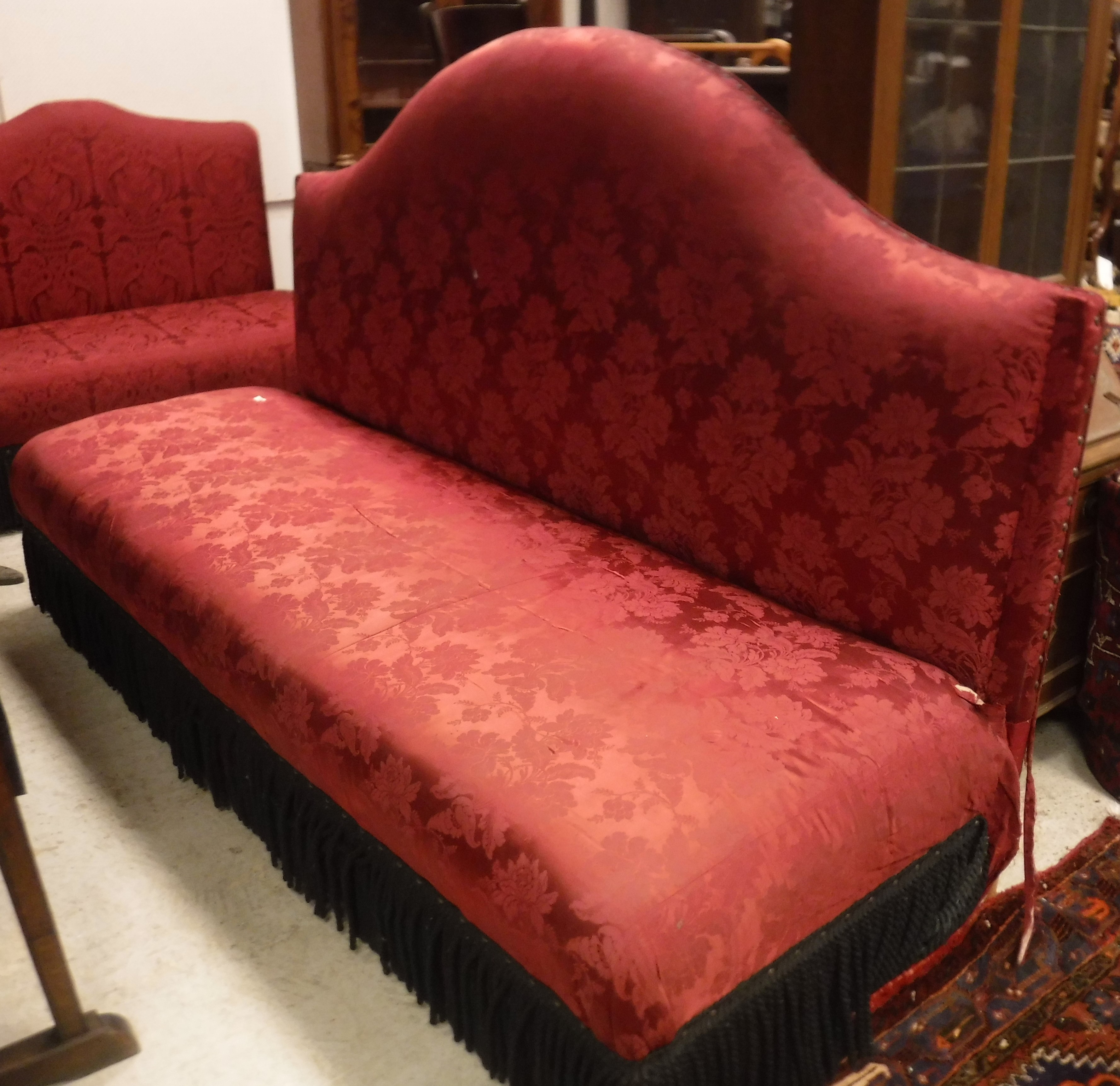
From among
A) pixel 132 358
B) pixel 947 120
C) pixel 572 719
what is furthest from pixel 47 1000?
pixel 947 120

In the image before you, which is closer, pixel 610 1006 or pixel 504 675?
pixel 610 1006

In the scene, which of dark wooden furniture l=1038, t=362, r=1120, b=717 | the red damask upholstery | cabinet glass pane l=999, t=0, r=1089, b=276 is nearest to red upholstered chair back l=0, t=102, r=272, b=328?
the red damask upholstery

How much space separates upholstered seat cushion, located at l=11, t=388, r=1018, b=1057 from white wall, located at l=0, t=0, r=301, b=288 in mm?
2023

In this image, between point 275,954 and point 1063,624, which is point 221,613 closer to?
point 275,954

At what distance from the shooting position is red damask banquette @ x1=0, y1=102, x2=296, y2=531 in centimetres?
270

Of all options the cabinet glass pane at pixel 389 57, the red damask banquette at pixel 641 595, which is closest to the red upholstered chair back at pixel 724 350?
the red damask banquette at pixel 641 595

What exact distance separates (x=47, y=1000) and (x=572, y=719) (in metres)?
0.70

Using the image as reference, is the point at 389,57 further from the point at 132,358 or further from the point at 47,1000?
the point at 47,1000

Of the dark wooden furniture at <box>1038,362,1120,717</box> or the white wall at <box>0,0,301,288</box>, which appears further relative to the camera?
the white wall at <box>0,0,301,288</box>

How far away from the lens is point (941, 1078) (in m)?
1.20

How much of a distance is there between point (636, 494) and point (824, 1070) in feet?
2.53

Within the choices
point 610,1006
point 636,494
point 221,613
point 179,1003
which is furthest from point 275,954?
point 636,494

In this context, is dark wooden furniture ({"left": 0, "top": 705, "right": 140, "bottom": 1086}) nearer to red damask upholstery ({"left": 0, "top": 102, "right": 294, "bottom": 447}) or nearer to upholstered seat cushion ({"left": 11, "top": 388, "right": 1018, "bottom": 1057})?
upholstered seat cushion ({"left": 11, "top": 388, "right": 1018, "bottom": 1057})

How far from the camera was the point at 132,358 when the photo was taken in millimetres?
2764
